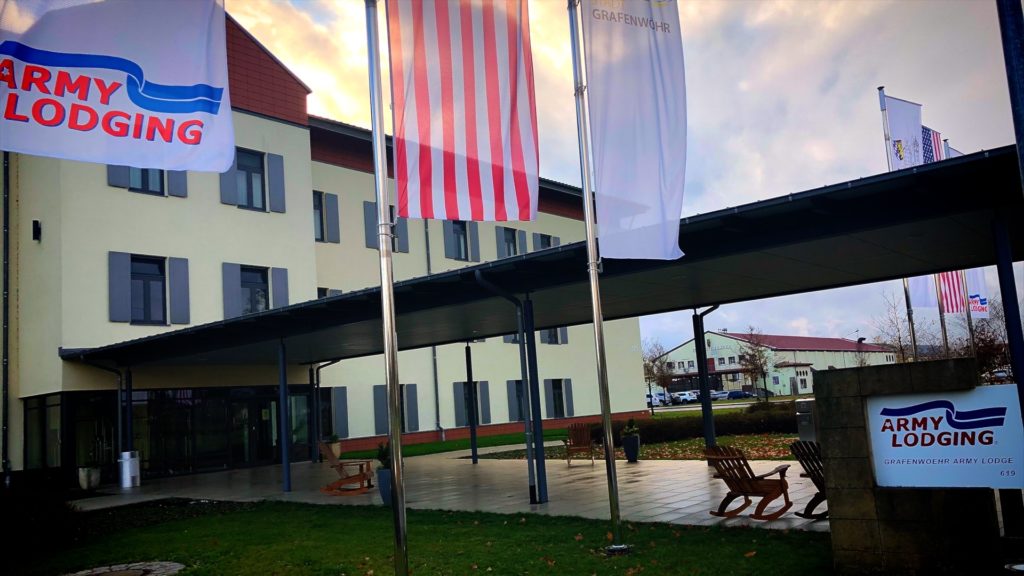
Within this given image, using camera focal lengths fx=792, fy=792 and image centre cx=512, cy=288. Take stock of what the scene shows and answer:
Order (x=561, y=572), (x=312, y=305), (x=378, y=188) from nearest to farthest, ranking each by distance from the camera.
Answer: (x=378, y=188)
(x=561, y=572)
(x=312, y=305)

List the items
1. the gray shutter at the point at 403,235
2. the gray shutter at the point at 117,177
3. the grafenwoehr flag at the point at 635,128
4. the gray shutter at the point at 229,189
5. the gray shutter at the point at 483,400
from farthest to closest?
the gray shutter at the point at 483,400 → the gray shutter at the point at 403,235 → the gray shutter at the point at 229,189 → the gray shutter at the point at 117,177 → the grafenwoehr flag at the point at 635,128

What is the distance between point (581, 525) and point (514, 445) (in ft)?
57.2

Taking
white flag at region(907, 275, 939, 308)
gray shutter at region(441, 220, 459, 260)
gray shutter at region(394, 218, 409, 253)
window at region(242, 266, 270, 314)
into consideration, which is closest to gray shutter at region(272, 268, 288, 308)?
window at region(242, 266, 270, 314)

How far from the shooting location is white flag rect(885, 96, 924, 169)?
17.4 m

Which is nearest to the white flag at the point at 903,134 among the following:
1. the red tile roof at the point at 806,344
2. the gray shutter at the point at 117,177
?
the gray shutter at the point at 117,177

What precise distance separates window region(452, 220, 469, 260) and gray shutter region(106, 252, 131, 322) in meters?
13.6

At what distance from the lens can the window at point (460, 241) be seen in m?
32.2

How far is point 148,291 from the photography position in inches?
854

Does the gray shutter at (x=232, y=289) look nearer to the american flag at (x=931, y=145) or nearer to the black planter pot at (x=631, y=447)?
the black planter pot at (x=631, y=447)

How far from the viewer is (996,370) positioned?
25.9 meters

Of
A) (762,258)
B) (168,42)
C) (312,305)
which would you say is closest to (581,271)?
(762,258)

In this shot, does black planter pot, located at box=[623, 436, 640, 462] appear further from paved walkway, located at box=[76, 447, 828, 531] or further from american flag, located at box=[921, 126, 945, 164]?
american flag, located at box=[921, 126, 945, 164]

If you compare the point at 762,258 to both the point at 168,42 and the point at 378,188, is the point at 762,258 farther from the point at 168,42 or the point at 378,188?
the point at 168,42

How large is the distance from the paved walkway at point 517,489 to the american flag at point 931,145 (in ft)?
27.3
